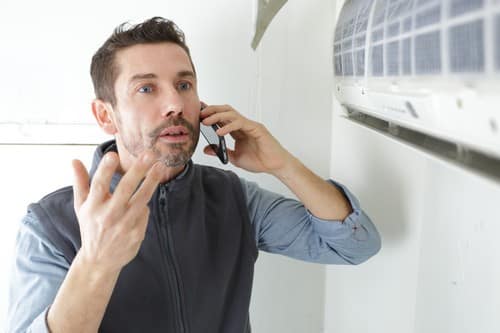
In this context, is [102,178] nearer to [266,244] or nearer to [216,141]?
[216,141]

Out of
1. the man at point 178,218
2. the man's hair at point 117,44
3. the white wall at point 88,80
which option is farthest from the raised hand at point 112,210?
the white wall at point 88,80

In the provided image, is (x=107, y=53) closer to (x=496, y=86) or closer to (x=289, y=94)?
(x=289, y=94)

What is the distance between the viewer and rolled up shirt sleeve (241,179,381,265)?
942mm

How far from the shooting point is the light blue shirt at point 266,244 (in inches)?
31.6

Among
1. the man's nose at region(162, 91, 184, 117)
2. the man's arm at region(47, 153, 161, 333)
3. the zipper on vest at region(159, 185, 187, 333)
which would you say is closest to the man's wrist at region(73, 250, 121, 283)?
the man's arm at region(47, 153, 161, 333)

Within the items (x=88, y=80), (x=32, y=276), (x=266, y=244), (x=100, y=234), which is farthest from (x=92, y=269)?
(x=88, y=80)

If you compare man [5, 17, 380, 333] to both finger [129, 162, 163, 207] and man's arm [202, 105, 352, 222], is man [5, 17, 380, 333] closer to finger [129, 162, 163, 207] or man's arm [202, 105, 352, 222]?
man's arm [202, 105, 352, 222]

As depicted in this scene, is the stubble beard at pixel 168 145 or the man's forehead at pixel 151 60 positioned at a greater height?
the man's forehead at pixel 151 60

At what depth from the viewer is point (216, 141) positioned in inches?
38.8

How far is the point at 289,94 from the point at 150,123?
0.46m

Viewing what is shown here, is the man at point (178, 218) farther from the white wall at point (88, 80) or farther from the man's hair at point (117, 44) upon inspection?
the white wall at point (88, 80)

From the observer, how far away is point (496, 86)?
1.22 ft

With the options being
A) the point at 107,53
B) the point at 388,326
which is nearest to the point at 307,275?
the point at 388,326

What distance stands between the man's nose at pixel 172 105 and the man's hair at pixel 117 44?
0.13m
